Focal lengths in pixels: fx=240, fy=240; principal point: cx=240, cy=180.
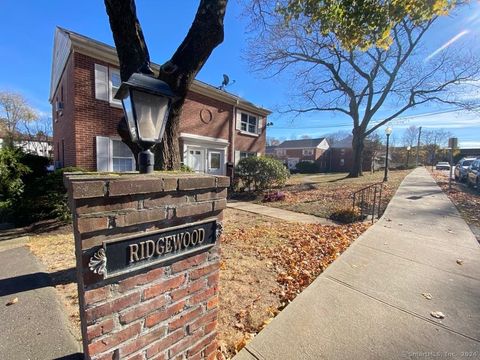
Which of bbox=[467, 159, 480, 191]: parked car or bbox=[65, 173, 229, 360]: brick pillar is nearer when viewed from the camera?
bbox=[65, 173, 229, 360]: brick pillar

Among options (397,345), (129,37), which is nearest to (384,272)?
(397,345)

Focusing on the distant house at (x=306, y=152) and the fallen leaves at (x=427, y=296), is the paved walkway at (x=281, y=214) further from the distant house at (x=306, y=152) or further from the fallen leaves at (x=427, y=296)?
the distant house at (x=306, y=152)

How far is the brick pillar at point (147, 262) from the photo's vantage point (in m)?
1.28

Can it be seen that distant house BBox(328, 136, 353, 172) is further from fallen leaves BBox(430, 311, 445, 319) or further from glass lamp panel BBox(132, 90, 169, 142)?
glass lamp panel BBox(132, 90, 169, 142)

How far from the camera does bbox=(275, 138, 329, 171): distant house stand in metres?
40.7

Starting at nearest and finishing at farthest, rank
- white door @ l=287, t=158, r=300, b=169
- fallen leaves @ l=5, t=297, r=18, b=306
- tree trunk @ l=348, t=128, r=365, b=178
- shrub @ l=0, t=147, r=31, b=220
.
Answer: fallen leaves @ l=5, t=297, r=18, b=306
shrub @ l=0, t=147, r=31, b=220
tree trunk @ l=348, t=128, r=365, b=178
white door @ l=287, t=158, r=300, b=169

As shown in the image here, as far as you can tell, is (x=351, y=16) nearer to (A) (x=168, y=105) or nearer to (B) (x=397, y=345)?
(A) (x=168, y=105)

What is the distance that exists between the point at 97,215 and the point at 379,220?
7.03m

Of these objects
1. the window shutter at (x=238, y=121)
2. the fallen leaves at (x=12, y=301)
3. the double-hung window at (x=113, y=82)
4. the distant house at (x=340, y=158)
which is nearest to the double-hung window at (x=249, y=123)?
the window shutter at (x=238, y=121)

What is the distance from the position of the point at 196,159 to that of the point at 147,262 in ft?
38.4

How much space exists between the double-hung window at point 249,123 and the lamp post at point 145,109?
46.5 ft

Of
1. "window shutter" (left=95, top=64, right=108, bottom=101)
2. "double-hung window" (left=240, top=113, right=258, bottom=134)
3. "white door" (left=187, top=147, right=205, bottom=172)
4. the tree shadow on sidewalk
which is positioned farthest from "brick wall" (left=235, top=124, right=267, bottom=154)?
the tree shadow on sidewalk

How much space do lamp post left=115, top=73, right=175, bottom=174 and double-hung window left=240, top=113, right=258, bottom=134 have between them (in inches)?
558

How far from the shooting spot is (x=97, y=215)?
127 cm
